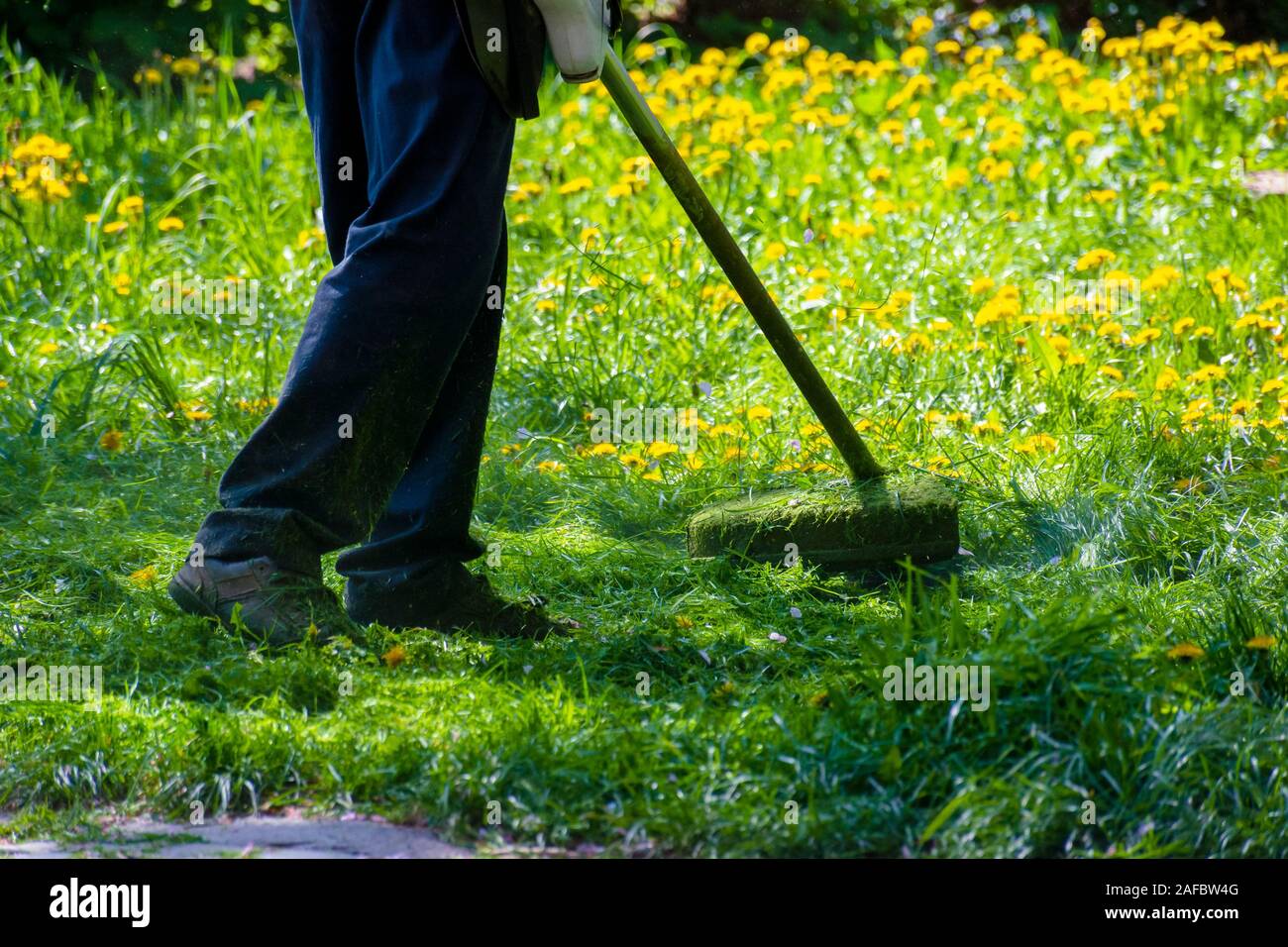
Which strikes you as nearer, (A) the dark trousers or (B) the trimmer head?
(A) the dark trousers

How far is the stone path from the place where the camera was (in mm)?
1940

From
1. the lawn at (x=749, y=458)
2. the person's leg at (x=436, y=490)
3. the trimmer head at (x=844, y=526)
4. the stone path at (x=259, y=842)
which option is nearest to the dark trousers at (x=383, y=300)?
the person's leg at (x=436, y=490)

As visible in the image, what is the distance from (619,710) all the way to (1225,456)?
1.78 m

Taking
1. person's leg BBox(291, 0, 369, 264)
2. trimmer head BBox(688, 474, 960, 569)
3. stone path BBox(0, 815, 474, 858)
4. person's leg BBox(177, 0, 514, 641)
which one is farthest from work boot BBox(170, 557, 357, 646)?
trimmer head BBox(688, 474, 960, 569)

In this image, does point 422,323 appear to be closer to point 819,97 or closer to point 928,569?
point 928,569

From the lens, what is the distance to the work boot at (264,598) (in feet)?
8.23

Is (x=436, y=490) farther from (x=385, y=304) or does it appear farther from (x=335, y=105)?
(x=335, y=105)

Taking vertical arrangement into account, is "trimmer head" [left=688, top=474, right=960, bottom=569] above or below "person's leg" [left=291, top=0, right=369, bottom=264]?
below

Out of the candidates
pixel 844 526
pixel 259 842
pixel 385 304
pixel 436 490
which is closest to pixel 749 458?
pixel 844 526

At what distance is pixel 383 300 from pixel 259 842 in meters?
0.90

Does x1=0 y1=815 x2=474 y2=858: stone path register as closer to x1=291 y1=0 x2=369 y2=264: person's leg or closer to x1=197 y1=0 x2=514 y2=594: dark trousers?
x1=197 y1=0 x2=514 y2=594: dark trousers

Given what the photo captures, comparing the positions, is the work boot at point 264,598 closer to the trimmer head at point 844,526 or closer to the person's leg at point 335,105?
the person's leg at point 335,105

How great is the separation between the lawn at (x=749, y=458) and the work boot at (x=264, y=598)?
6cm

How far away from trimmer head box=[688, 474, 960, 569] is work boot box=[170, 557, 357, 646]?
2.94ft
